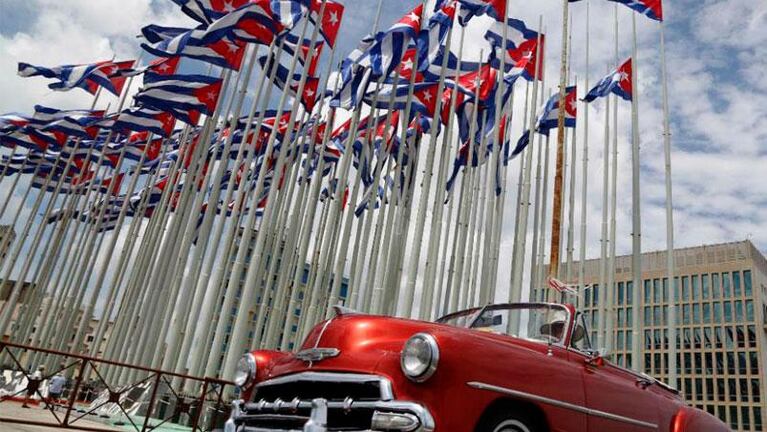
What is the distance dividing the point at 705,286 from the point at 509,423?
7999 cm

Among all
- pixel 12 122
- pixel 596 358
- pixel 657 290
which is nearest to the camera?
pixel 596 358

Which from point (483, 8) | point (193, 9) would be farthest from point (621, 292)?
point (193, 9)

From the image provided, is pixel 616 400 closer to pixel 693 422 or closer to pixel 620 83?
pixel 693 422

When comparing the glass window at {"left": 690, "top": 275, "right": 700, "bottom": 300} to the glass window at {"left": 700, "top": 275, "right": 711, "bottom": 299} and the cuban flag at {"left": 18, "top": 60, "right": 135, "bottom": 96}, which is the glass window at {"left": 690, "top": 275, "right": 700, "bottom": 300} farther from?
the cuban flag at {"left": 18, "top": 60, "right": 135, "bottom": 96}

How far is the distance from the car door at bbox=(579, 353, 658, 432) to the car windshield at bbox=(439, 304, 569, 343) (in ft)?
2.08

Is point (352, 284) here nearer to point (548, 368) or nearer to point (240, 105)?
point (240, 105)

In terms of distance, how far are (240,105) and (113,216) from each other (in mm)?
19718

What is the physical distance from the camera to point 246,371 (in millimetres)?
4988

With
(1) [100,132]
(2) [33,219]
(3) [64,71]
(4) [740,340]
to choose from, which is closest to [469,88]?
(3) [64,71]

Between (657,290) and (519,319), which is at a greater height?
(657,290)

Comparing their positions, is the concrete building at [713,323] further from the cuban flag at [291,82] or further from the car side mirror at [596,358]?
the car side mirror at [596,358]

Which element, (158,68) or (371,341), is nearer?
(371,341)

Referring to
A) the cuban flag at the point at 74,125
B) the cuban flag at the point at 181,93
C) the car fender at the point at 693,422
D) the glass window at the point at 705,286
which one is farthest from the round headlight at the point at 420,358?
the glass window at the point at 705,286

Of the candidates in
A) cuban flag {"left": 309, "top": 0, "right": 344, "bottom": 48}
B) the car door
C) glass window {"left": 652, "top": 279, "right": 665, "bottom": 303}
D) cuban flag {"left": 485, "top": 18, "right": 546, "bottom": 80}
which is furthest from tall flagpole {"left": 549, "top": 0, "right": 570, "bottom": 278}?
glass window {"left": 652, "top": 279, "right": 665, "bottom": 303}
